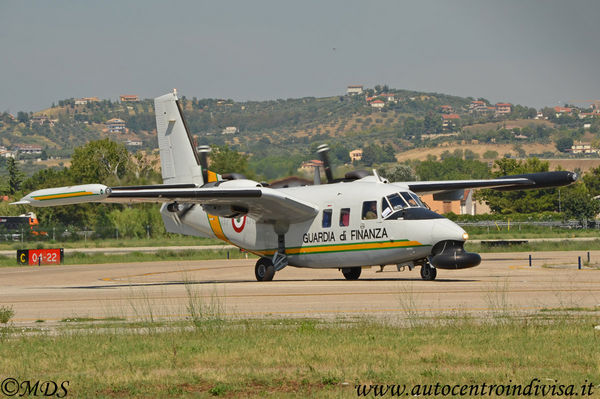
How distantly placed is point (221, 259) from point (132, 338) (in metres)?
39.5

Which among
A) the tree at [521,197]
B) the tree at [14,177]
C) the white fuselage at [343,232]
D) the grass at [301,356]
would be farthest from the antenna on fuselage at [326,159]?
the tree at [14,177]

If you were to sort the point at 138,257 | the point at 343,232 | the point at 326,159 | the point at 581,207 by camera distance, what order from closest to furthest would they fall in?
the point at 343,232, the point at 326,159, the point at 138,257, the point at 581,207

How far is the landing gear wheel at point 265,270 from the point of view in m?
34.6

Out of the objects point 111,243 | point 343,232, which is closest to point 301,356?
point 343,232

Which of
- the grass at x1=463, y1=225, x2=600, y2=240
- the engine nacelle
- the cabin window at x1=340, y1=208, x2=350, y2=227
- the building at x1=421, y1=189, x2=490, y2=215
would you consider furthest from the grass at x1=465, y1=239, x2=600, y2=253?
the building at x1=421, y1=189, x2=490, y2=215

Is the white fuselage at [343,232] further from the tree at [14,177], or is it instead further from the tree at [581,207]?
the tree at [14,177]

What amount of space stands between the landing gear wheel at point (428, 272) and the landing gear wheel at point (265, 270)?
641 cm

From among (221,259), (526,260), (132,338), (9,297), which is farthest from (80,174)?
(132,338)

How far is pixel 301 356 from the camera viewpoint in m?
14.7

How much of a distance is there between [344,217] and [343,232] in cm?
57

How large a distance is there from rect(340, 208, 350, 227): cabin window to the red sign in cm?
2910

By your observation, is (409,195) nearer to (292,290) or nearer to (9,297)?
(292,290)

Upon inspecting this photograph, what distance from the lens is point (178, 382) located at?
503 inches

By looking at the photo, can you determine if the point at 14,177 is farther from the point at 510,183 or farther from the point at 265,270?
the point at 510,183
